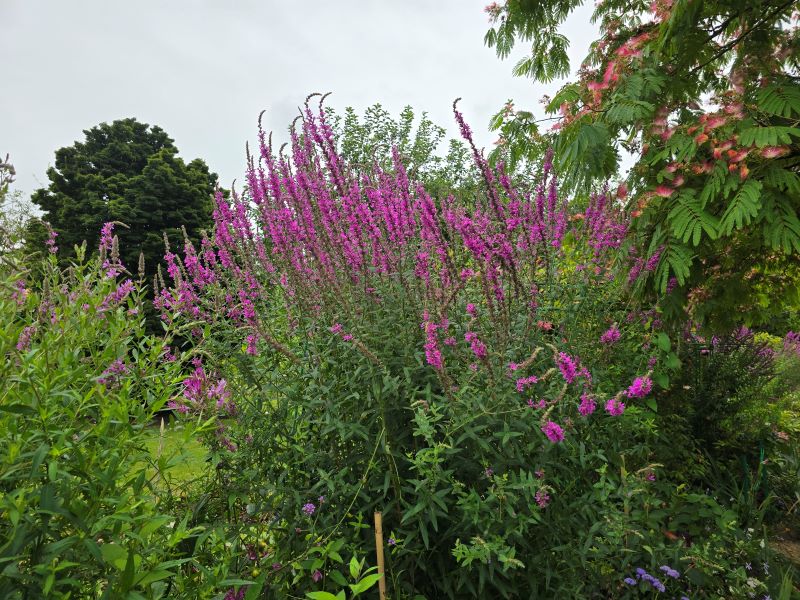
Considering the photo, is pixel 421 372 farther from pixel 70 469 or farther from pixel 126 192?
pixel 126 192

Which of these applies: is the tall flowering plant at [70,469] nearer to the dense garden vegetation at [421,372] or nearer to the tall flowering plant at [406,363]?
the dense garden vegetation at [421,372]

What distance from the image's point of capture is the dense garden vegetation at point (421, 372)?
181cm

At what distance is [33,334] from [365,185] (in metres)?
2.36

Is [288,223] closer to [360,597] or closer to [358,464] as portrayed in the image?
[358,464]

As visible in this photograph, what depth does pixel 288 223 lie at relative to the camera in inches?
122

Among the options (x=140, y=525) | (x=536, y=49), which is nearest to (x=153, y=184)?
(x=536, y=49)

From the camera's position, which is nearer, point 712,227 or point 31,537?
point 31,537

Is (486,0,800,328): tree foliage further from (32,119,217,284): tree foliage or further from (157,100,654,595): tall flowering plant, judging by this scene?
(32,119,217,284): tree foliage

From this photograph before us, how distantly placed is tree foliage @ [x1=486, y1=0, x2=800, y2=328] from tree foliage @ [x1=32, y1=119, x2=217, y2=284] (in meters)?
12.9

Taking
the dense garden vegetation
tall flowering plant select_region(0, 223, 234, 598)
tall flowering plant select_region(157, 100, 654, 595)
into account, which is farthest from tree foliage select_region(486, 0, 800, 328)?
tall flowering plant select_region(0, 223, 234, 598)

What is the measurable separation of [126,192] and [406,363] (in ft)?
50.8

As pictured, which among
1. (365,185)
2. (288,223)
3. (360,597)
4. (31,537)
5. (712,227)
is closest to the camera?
(31,537)

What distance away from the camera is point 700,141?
9.52ft

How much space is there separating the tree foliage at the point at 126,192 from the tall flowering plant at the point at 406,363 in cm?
1223
